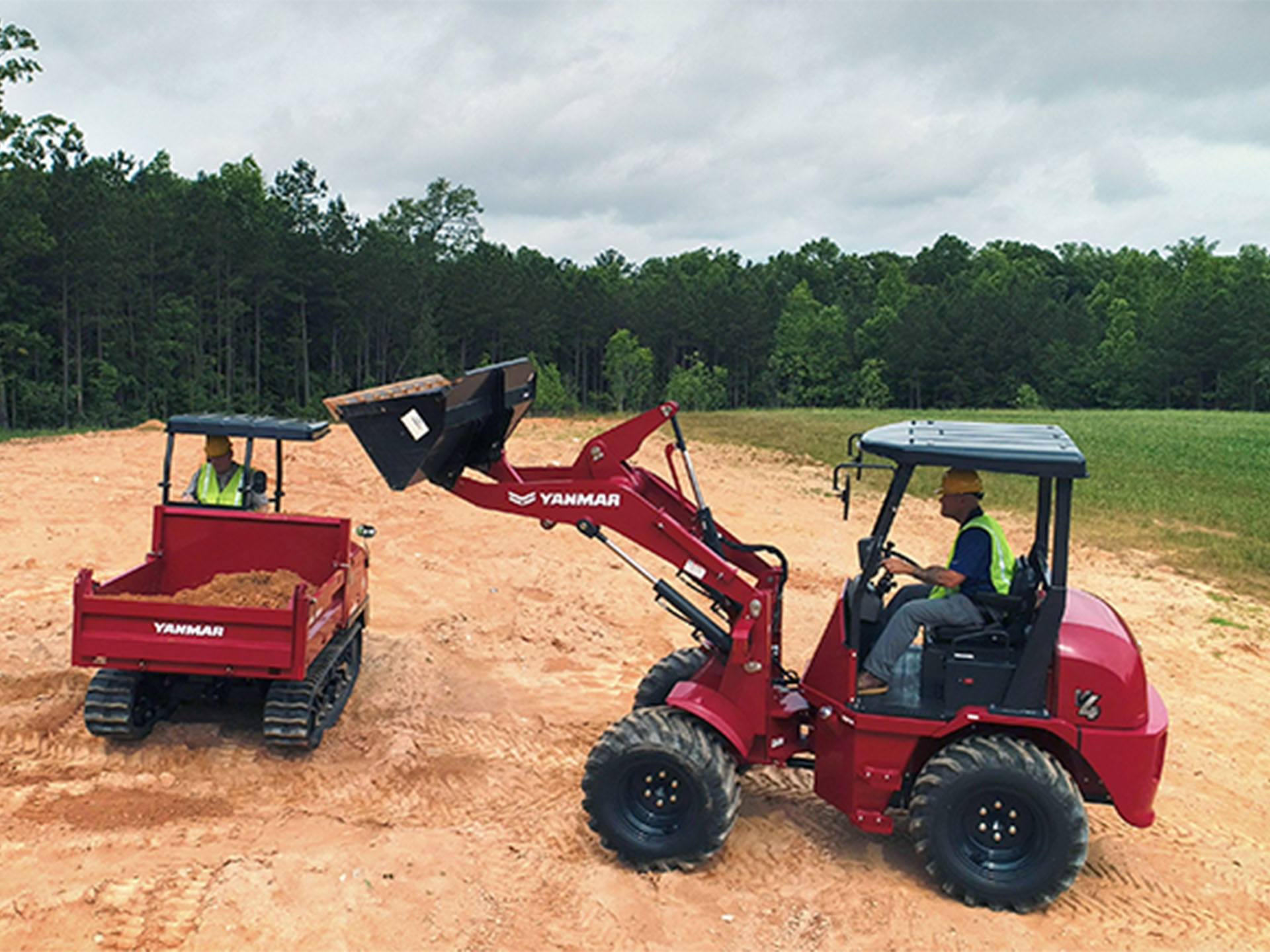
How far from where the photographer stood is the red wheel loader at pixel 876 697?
19.2ft

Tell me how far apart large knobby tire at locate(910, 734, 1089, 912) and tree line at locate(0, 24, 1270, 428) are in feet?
140

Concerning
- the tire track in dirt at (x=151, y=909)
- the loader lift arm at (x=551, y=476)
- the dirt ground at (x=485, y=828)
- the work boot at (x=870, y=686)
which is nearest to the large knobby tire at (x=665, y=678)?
the loader lift arm at (x=551, y=476)

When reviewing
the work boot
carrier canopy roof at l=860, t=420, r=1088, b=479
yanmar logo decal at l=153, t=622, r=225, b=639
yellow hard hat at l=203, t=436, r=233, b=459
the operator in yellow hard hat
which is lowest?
yanmar logo decal at l=153, t=622, r=225, b=639

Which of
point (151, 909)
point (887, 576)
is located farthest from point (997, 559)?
point (151, 909)

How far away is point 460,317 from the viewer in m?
66.3

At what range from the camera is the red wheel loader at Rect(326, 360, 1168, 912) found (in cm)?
584

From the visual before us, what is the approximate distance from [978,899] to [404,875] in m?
3.18

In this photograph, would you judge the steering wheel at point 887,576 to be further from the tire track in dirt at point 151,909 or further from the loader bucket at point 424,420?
the tire track in dirt at point 151,909

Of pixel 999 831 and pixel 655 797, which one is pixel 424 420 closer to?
pixel 655 797

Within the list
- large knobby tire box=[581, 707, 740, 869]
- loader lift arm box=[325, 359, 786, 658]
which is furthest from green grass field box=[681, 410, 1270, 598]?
large knobby tire box=[581, 707, 740, 869]

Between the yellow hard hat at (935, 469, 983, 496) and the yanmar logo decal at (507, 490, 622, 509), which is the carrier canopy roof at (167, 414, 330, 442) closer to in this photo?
the yanmar logo decal at (507, 490, 622, 509)

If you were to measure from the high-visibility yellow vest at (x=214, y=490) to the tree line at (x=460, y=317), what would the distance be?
3677cm

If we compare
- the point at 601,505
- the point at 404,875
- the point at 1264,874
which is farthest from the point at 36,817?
the point at 1264,874

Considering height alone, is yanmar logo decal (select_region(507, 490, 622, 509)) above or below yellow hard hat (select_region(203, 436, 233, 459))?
below
